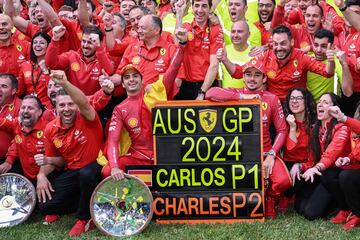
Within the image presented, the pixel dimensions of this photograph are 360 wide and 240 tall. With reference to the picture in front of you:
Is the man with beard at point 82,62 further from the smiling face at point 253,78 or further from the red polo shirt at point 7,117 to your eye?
the smiling face at point 253,78

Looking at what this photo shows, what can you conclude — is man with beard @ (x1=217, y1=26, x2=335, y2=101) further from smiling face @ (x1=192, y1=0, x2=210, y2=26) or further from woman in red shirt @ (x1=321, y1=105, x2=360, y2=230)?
woman in red shirt @ (x1=321, y1=105, x2=360, y2=230)

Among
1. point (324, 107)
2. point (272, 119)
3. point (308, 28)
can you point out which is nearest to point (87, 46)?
point (272, 119)

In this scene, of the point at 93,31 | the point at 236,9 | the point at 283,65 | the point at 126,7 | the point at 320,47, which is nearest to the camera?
the point at 283,65

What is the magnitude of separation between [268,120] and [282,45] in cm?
96

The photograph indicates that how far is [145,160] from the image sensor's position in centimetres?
840

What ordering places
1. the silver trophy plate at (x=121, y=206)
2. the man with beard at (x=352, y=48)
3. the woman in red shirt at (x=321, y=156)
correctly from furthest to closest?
the man with beard at (x=352, y=48) → the woman in red shirt at (x=321, y=156) → the silver trophy plate at (x=121, y=206)

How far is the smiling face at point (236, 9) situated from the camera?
9.74m

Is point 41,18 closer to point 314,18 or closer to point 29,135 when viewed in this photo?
point 29,135

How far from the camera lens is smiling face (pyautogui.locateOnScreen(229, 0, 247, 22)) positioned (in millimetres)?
9743

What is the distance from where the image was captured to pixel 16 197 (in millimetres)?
8266

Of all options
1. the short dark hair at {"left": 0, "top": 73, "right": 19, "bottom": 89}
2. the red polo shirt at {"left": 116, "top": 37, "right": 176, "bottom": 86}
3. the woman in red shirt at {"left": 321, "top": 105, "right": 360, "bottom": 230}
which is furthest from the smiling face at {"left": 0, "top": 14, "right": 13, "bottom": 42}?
the woman in red shirt at {"left": 321, "top": 105, "right": 360, "bottom": 230}

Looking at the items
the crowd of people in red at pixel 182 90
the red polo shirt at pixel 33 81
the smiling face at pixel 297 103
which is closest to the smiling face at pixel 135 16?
the crowd of people in red at pixel 182 90

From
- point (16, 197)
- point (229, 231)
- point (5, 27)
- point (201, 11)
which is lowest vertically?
point (229, 231)

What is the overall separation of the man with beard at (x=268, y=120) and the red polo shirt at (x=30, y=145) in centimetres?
201
